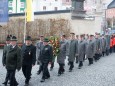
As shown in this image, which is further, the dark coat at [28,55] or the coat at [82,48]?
the coat at [82,48]

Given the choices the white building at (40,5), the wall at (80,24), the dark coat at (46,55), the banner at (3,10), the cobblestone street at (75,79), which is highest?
the white building at (40,5)

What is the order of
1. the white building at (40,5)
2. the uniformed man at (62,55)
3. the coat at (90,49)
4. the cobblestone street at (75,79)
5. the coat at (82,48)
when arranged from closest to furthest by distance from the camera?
the cobblestone street at (75,79)
the uniformed man at (62,55)
the coat at (82,48)
the coat at (90,49)
the white building at (40,5)

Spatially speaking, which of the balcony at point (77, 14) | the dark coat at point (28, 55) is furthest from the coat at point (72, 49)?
the balcony at point (77, 14)

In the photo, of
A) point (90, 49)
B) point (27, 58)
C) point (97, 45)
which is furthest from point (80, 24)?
point (27, 58)

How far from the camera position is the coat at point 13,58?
444 inches

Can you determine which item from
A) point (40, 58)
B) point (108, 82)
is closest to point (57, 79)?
point (40, 58)

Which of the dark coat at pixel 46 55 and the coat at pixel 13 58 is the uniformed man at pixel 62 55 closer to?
the dark coat at pixel 46 55

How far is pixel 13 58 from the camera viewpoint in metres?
11.4

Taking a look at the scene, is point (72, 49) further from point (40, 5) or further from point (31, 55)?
point (40, 5)

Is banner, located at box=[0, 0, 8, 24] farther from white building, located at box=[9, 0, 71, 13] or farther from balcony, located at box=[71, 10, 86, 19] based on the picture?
white building, located at box=[9, 0, 71, 13]

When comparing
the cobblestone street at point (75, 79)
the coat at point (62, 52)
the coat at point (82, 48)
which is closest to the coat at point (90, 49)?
the coat at point (82, 48)

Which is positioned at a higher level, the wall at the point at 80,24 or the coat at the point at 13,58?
the wall at the point at 80,24

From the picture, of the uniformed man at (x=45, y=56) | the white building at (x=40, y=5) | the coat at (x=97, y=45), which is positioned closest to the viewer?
the uniformed man at (x=45, y=56)

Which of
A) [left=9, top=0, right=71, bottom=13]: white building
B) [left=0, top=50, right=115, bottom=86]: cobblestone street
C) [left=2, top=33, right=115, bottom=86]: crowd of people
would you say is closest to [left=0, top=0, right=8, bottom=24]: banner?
[left=2, top=33, right=115, bottom=86]: crowd of people
